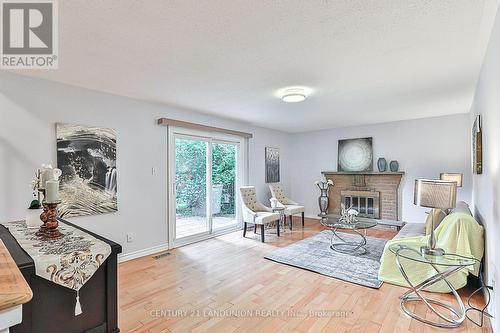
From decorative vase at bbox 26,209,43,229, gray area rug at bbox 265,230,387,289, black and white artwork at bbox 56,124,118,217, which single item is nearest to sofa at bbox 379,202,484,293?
gray area rug at bbox 265,230,387,289

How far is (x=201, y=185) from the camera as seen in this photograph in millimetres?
4848

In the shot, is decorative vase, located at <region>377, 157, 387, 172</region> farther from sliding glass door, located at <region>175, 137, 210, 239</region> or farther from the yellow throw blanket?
sliding glass door, located at <region>175, 137, 210, 239</region>

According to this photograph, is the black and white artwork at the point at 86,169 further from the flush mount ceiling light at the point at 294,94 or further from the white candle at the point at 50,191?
the flush mount ceiling light at the point at 294,94

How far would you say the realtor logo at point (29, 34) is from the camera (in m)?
1.76

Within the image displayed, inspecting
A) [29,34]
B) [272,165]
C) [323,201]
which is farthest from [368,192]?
[29,34]

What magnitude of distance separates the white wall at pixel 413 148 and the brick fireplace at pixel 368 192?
181mm

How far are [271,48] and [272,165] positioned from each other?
4.45 m

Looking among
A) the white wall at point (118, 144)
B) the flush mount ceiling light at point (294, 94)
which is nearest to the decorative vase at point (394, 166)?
the flush mount ceiling light at point (294, 94)

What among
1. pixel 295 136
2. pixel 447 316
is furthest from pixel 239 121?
pixel 447 316

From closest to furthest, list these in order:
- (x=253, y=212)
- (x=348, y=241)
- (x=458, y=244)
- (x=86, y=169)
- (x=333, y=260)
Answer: (x=458, y=244) < (x=86, y=169) < (x=333, y=260) < (x=348, y=241) < (x=253, y=212)

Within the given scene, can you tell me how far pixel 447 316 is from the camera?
2.26m

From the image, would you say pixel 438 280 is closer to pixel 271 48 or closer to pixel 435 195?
pixel 435 195

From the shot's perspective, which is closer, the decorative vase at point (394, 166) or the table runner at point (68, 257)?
the table runner at point (68, 257)

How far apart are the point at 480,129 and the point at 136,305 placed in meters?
3.94
